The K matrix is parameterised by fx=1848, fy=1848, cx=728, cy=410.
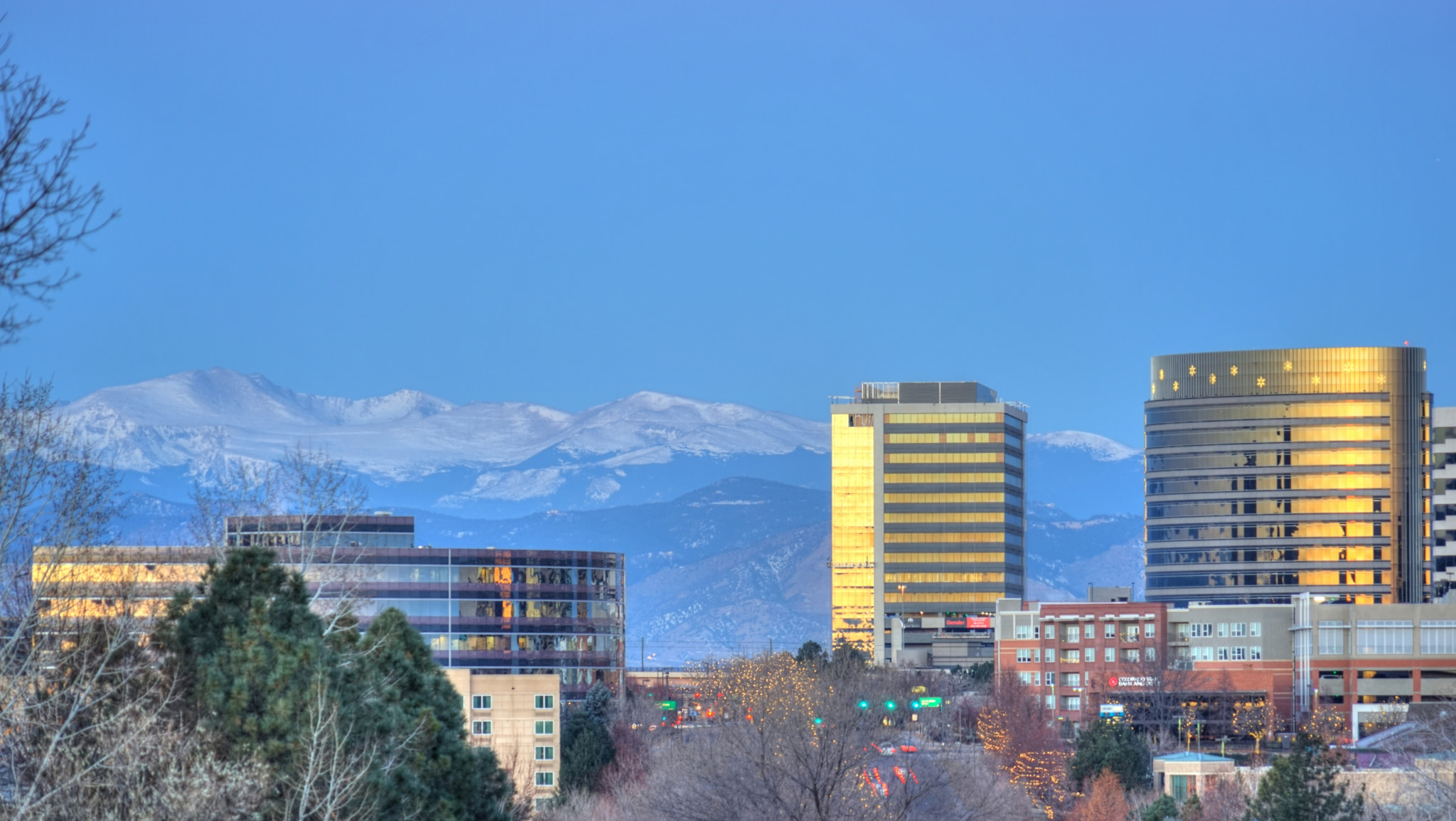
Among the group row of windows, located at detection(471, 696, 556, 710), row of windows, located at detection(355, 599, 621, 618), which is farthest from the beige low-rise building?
row of windows, located at detection(355, 599, 621, 618)

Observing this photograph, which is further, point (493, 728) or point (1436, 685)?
point (1436, 685)

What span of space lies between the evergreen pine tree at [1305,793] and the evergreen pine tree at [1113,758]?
4351 centimetres

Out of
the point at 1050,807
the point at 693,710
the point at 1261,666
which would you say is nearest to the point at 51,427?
the point at 1050,807

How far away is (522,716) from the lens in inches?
4958

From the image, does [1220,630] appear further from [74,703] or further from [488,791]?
[74,703]

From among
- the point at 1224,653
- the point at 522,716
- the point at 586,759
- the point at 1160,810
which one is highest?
the point at 1224,653

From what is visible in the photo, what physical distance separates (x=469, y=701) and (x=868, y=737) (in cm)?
4397

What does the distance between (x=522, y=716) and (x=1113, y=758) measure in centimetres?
3950

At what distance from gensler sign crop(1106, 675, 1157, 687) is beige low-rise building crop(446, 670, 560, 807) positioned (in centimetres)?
6770

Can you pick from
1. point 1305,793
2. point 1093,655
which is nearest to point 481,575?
point 1093,655

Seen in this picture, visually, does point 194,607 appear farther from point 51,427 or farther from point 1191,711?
point 1191,711

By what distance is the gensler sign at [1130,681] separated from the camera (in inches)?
6801

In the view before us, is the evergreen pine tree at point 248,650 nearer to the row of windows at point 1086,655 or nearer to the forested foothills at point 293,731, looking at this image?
the forested foothills at point 293,731

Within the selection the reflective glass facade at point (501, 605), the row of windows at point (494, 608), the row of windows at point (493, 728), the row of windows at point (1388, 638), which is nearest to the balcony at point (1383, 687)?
the row of windows at point (1388, 638)
